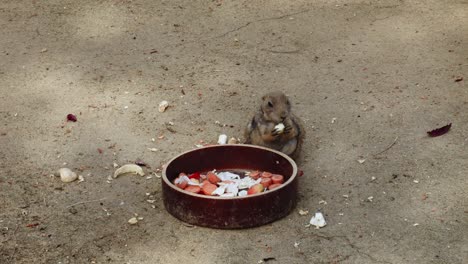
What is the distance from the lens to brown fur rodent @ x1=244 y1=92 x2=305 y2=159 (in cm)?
581

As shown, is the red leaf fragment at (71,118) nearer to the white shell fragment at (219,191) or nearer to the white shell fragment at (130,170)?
the white shell fragment at (130,170)

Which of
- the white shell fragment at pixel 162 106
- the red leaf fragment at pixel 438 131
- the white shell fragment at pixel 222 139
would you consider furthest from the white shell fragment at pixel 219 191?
the red leaf fragment at pixel 438 131

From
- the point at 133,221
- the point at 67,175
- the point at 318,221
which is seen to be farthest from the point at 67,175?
the point at 318,221

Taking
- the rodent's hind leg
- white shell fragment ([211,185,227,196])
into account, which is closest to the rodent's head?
the rodent's hind leg

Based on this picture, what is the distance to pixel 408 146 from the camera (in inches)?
242

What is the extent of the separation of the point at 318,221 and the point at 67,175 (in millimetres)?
1935

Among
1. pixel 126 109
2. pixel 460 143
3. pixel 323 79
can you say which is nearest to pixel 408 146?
pixel 460 143

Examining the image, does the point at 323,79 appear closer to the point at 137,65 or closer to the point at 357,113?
the point at 357,113

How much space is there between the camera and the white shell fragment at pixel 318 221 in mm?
5145

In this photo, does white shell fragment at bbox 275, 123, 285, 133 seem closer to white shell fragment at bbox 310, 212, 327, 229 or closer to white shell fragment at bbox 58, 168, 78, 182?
white shell fragment at bbox 310, 212, 327, 229

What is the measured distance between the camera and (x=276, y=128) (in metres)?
5.79

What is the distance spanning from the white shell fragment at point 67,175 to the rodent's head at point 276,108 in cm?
152

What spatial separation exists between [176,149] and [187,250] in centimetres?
153

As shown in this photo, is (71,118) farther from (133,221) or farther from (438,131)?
(438,131)
